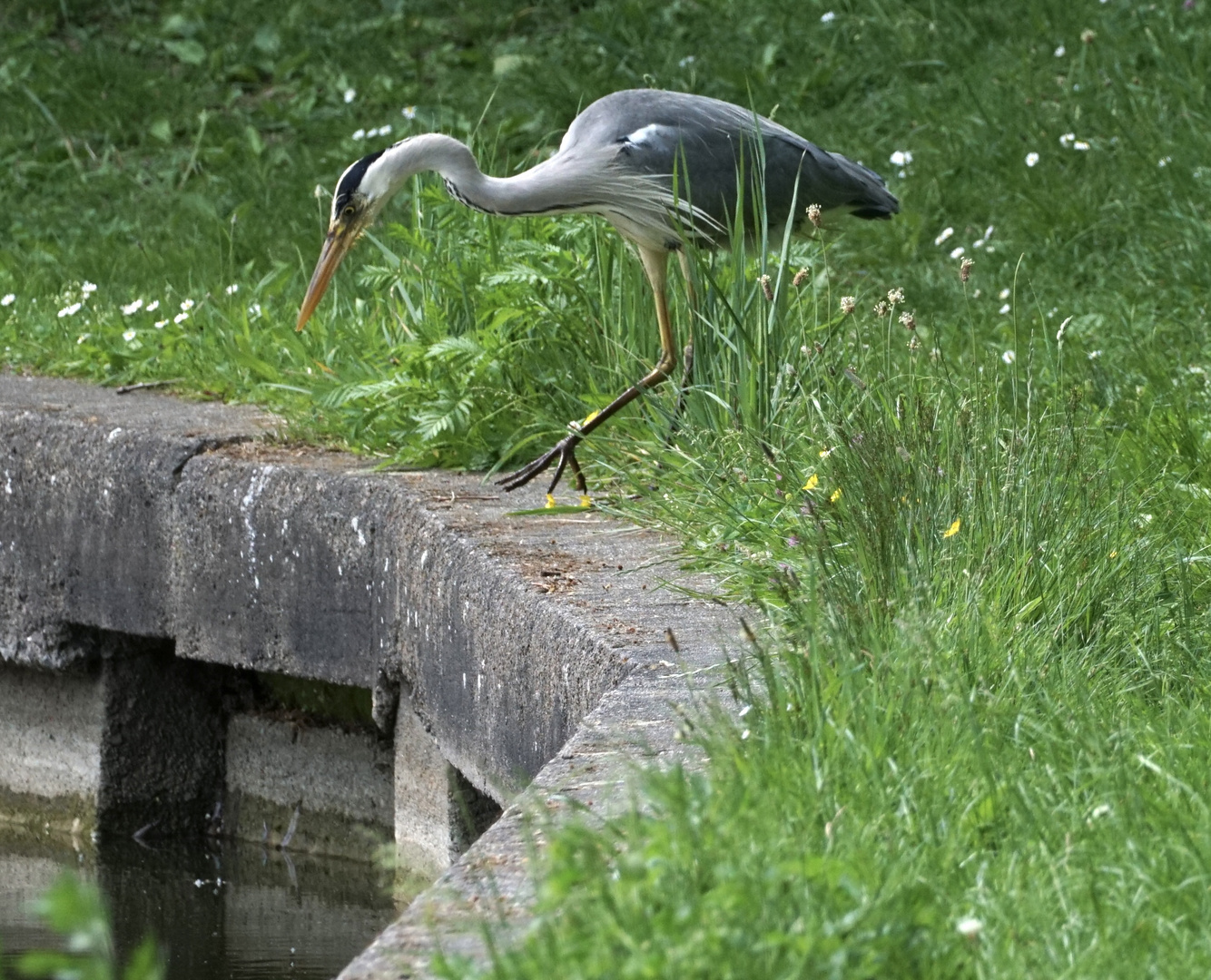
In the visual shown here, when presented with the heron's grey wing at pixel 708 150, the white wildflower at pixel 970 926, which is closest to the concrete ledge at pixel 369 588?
the white wildflower at pixel 970 926

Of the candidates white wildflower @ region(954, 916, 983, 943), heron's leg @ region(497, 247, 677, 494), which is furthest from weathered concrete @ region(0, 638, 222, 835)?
white wildflower @ region(954, 916, 983, 943)

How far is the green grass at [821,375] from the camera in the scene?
192 cm

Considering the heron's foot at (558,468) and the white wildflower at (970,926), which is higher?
the heron's foot at (558,468)

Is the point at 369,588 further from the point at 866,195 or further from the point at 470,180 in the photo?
the point at 866,195

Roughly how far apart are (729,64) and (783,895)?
717 centimetres

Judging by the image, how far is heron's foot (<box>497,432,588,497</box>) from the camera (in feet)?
13.4

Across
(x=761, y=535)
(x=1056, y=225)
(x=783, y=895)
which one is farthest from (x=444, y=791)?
(x=1056, y=225)

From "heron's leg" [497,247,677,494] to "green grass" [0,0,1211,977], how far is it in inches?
2.7

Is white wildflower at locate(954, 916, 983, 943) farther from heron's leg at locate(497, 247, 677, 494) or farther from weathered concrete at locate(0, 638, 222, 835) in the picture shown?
weathered concrete at locate(0, 638, 222, 835)

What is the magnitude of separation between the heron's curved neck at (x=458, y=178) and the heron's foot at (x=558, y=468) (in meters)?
0.61

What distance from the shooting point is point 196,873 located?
14.9ft

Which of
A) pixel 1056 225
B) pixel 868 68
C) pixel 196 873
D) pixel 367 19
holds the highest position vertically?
pixel 367 19

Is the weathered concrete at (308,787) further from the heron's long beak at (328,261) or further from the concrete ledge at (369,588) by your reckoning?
the heron's long beak at (328,261)

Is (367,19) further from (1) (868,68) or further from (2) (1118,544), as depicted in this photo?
(2) (1118,544)
